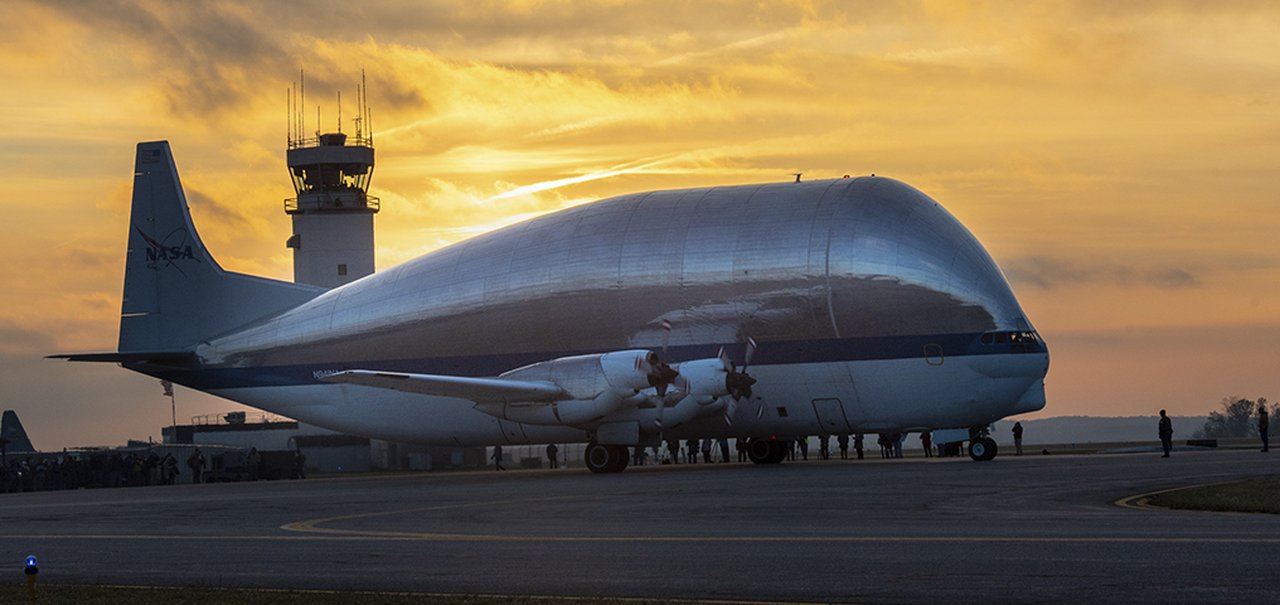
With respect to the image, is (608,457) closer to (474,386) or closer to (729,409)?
(729,409)

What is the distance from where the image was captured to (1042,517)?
73.4ft

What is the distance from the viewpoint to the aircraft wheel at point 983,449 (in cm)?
4869

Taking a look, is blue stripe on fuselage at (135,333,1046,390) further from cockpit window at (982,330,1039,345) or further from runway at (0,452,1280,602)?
runway at (0,452,1280,602)

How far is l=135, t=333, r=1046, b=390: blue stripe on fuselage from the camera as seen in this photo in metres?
49.6

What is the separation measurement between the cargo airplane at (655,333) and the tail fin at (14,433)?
30613 millimetres

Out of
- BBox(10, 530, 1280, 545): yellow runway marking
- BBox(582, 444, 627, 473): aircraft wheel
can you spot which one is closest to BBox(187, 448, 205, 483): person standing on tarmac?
BBox(582, 444, 627, 473): aircraft wheel

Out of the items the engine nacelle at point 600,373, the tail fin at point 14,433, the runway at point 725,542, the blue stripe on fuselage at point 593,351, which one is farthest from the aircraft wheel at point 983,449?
the tail fin at point 14,433

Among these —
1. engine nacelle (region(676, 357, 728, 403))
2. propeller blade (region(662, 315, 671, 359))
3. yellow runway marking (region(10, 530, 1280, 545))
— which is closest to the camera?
yellow runway marking (region(10, 530, 1280, 545))

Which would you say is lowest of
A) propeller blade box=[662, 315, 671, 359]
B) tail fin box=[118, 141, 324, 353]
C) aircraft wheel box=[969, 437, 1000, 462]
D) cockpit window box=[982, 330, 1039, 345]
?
aircraft wheel box=[969, 437, 1000, 462]

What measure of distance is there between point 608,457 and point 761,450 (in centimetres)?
765

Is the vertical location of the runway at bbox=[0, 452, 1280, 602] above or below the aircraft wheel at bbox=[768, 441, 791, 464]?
below

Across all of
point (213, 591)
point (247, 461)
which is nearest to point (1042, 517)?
point (213, 591)

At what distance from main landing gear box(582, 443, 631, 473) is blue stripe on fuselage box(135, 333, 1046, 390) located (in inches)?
192

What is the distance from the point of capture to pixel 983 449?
49.0 meters
